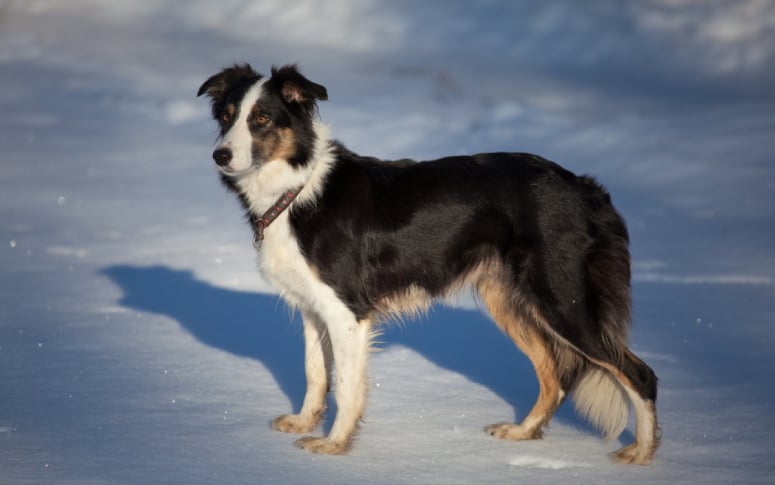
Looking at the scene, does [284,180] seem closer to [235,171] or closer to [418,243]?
[235,171]

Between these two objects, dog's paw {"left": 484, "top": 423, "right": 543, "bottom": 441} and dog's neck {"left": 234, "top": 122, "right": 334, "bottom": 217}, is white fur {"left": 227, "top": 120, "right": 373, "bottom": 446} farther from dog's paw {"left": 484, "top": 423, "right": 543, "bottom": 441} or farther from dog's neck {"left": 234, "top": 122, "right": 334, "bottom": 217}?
dog's paw {"left": 484, "top": 423, "right": 543, "bottom": 441}

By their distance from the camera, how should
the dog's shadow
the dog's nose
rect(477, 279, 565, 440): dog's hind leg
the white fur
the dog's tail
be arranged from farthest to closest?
the dog's shadow
rect(477, 279, 565, 440): dog's hind leg
the dog's tail
the white fur
the dog's nose

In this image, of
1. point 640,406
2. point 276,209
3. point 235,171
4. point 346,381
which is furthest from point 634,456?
point 235,171

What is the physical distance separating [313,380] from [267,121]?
117 cm

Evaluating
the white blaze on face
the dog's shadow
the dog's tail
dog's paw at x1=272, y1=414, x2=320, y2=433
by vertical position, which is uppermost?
the white blaze on face

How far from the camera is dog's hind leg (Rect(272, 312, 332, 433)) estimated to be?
4250 millimetres

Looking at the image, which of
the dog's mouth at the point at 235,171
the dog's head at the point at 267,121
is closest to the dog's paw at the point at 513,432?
the dog's head at the point at 267,121

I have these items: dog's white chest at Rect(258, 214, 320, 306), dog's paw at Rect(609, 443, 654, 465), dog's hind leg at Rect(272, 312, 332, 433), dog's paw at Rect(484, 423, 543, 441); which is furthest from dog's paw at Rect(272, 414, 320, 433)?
dog's paw at Rect(609, 443, 654, 465)

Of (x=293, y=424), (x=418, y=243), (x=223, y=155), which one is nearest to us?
(x=223, y=155)

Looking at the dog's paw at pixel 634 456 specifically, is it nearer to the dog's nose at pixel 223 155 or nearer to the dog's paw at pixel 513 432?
the dog's paw at pixel 513 432

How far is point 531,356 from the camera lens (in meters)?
4.42

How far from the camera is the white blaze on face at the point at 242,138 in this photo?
3885 millimetres

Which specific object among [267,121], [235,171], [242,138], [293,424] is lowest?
[293,424]

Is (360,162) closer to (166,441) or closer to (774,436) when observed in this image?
(166,441)
